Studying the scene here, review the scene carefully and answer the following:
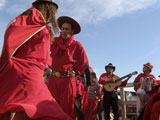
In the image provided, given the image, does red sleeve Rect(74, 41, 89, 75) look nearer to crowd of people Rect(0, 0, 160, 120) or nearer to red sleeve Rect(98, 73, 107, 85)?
crowd of people Rect(0, 0, 160, 120)

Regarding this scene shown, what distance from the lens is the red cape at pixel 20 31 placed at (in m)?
2.48

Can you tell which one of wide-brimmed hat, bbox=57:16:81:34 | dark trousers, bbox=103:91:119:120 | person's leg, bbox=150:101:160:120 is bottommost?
person's leg, bbox=150:101:160:120

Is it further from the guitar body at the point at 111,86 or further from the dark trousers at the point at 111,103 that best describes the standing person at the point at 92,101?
the dark trousers at the point at 111,103

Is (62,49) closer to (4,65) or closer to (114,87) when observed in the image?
(4,65)

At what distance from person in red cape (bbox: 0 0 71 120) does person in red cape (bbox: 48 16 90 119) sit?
1608 millimetres

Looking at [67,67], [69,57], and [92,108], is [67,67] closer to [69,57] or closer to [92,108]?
[69,57]

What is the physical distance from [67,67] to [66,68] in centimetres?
2

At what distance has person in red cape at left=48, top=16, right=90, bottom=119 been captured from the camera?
14.5 feet

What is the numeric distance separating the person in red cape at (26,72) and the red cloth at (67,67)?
5.26ft

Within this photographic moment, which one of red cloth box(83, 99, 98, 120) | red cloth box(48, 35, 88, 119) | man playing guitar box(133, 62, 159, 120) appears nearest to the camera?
red cloth box(48, 35, 88, 119)

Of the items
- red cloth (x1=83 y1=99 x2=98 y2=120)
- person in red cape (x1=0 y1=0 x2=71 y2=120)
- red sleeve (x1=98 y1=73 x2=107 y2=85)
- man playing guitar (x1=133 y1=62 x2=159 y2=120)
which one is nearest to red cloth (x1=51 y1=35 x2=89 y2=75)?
person in red cape (x1=0 y1=0 x2=71 y2=120)

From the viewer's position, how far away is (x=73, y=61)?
450 centimetres

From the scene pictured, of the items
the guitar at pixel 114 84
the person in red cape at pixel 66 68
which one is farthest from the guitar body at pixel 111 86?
the person in red cape at pixel 66 68

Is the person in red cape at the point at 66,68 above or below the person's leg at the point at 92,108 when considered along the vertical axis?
above
